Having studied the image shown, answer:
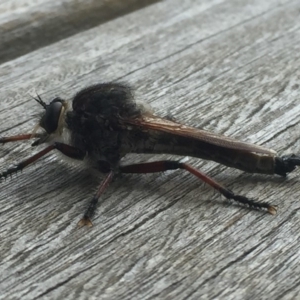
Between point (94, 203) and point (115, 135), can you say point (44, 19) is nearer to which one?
point (115, 135)

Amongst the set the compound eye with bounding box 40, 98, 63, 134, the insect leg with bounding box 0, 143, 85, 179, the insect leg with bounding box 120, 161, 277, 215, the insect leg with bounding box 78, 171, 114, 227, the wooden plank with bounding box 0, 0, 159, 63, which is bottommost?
the insect leg with bounding box 120, 161, 277, 215

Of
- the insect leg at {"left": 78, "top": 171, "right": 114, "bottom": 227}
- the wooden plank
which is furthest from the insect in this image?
the wooden plank

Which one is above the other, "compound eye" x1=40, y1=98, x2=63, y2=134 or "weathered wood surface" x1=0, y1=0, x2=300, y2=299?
"compound eye" x1=40, y1=98, x2=63, y2=134

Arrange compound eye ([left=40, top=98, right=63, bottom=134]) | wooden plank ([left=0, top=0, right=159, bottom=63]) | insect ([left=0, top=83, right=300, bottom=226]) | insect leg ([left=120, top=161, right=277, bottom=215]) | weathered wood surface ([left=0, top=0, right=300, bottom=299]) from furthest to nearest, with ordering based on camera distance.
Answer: wooden plank ([left=0, top=0, right=159, bottom=63])
compound eye ([left=40, top=98, right=63, bottom=134])
insect ([left=0, top=83, right=300, bottom=226])
insect leg ([left=120, top=161, right=277, bottom=215])
weathered wood surface ([left=0, top=0, right=300, bottom=299])

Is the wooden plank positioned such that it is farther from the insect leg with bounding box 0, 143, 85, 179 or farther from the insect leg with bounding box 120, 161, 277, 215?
the insect leg with bounding box 120, 161, 277, 215

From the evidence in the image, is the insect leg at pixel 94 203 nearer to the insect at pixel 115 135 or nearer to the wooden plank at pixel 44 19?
the insect at pixel 115 135

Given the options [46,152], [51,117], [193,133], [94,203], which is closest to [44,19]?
[51,117]
